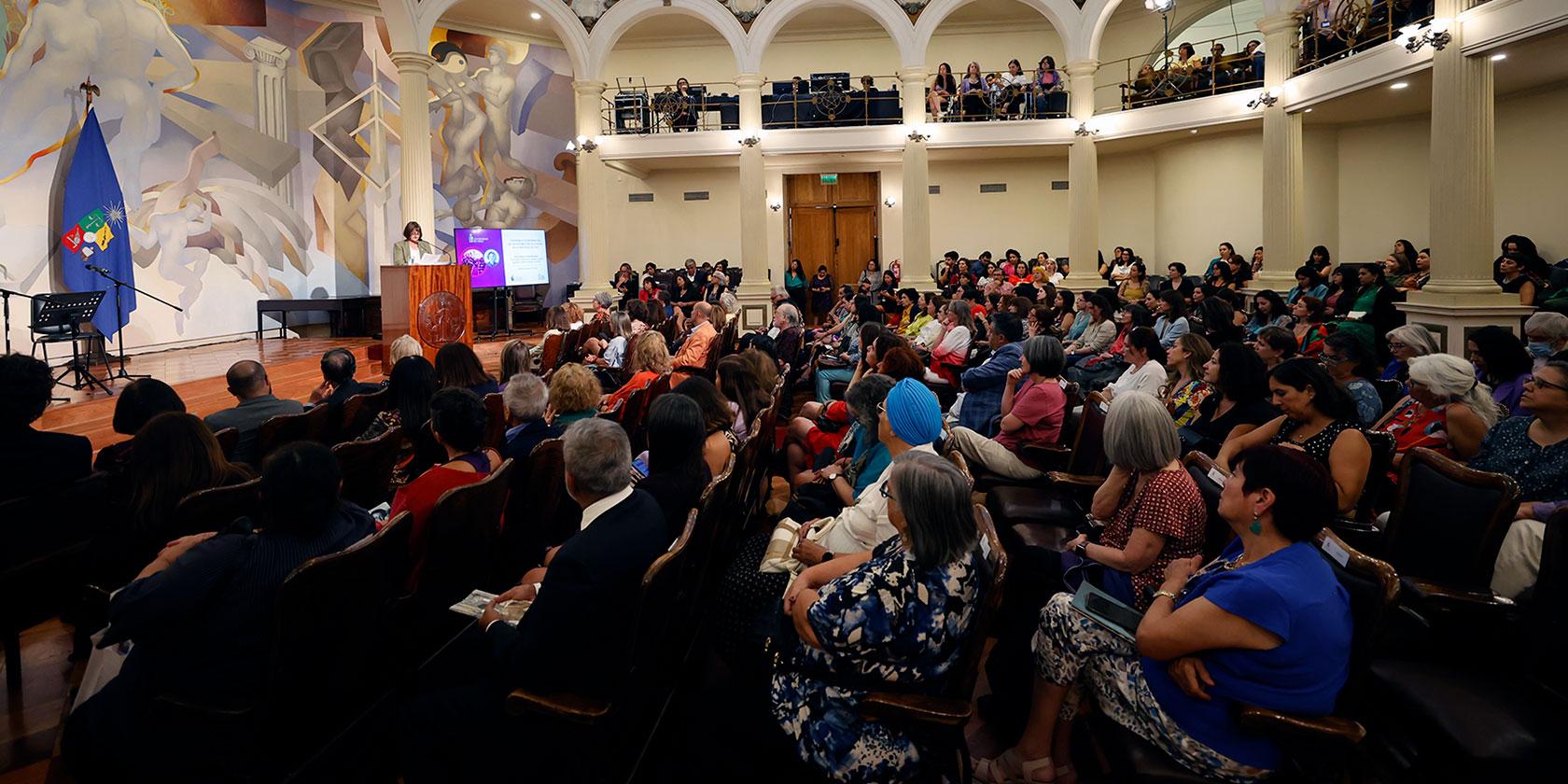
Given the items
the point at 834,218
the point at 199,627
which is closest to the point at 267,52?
the point at 834,218

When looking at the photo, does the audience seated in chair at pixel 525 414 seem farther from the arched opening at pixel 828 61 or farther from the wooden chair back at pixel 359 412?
the arched opening at pixel 828 61

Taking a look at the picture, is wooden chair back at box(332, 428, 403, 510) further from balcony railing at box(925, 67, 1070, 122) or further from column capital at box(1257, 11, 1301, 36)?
balcony railing at box(925, 67, 1070, 122)

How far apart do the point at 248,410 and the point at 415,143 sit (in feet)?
27.6

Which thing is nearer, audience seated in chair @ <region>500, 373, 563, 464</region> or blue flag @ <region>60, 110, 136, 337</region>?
audience seated in chair @ <region>500, 373, 563, 464</region>

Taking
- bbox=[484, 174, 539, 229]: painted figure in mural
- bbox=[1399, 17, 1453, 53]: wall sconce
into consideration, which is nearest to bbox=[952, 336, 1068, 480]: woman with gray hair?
bbox=[1399, 17, 1453, 53]: wall sconce

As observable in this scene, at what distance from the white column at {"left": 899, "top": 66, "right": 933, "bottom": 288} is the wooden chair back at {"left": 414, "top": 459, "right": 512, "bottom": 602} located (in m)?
11.7

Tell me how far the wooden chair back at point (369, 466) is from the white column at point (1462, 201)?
8.72 metres

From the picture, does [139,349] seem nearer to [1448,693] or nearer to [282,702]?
[282,702]

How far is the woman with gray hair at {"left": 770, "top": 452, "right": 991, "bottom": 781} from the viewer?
1.87 meters

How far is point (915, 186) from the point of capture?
13766mm

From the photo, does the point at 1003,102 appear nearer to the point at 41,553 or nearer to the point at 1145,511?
the point at 1145,511

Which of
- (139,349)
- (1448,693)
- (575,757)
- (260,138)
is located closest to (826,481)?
(575,757)

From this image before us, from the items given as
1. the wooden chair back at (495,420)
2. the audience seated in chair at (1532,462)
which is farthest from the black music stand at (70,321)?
the audience seated in chair at (1532,462)

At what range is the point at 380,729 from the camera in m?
2.33
